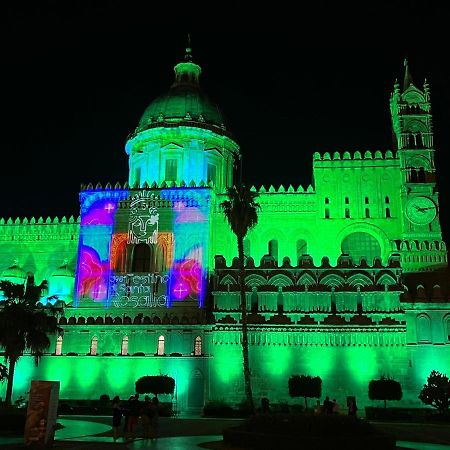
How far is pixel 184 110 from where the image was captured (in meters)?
64.6

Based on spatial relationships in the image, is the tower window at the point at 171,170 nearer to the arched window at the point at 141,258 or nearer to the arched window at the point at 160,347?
the arched window at the point at 141,258

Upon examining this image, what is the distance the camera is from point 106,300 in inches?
2050

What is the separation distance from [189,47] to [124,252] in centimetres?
2952

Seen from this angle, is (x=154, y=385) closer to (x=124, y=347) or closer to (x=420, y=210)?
(x=124, y=347)

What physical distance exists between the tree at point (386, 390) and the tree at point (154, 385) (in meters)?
13.8

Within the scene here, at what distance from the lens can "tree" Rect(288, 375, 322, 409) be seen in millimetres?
41844

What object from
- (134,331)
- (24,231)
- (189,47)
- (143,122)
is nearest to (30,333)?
(134,331)

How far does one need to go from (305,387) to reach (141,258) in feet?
64.6

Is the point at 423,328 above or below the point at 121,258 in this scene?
below

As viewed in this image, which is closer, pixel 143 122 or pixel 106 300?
pixel 106 300

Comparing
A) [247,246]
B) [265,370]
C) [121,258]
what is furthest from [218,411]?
[247,246]

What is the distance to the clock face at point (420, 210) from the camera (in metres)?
55.2

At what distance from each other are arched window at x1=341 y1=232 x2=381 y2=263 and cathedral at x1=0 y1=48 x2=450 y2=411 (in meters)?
0.13

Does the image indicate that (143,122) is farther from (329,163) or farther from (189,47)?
(329,163)
